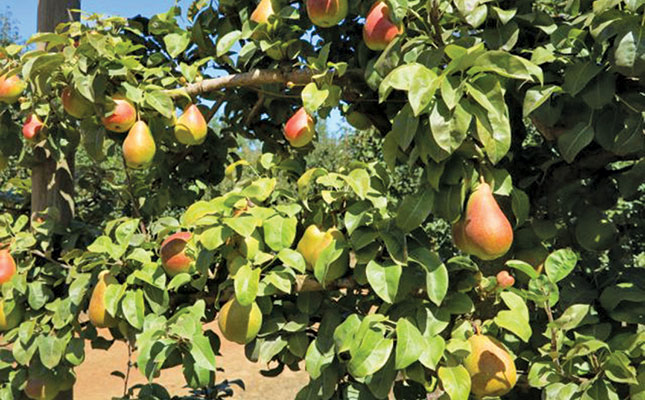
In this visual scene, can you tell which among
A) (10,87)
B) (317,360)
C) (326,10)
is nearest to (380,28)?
(326,10)

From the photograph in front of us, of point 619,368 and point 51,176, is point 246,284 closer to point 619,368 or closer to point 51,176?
point 619,368

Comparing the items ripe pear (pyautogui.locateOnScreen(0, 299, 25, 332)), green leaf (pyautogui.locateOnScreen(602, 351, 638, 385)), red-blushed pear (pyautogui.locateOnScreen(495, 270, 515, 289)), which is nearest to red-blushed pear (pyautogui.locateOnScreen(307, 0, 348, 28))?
red-blushed pear (pyautogui.locateOnScreen(495, 270, 515, 289))

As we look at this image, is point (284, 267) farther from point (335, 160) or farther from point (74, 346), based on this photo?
point (335, 160)

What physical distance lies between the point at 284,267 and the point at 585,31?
0.70 m

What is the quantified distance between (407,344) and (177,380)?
12.7 ft

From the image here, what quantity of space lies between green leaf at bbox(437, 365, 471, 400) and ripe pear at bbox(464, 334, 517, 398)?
0.15 ft

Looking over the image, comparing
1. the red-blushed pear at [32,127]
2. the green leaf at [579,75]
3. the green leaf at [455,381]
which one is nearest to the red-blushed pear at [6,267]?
the red-blushed pear at [32,127]

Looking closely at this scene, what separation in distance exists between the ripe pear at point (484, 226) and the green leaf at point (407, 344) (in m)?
0.18

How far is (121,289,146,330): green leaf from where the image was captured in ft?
3.89

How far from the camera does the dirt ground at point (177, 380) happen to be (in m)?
4.10

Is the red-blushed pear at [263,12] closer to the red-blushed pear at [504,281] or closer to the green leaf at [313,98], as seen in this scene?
the green leaf at [313,98]

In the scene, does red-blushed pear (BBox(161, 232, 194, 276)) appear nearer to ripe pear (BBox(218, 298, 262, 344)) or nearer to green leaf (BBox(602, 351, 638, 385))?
ripe pear (BBox(218, 298, 262, 344))

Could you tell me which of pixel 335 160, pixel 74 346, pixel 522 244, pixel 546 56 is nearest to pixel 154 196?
pixel 74 346

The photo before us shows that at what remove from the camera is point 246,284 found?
0.99 meters
